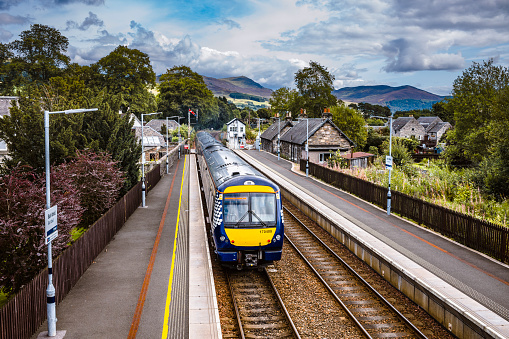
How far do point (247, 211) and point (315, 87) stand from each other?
259ft

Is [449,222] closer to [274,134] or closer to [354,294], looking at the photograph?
[354,294]

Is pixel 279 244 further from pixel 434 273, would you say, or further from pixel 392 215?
pixel 392 215

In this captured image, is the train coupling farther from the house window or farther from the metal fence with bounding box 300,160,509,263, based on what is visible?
the house window

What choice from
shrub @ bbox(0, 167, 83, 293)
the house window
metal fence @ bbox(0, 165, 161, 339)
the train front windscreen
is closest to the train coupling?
the train front windscreen

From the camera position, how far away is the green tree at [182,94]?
3595 inches

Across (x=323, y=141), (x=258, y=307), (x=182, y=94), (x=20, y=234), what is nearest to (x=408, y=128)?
(x=182, y=94)

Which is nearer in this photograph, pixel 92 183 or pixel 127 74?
pixel 92 183

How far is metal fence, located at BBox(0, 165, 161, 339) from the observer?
27.2ft

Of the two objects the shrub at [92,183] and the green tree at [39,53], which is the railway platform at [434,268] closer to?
the shrub at [92,183]

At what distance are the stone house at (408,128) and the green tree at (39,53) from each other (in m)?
72.0

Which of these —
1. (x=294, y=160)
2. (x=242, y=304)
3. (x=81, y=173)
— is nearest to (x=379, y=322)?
(x=242, y=304)

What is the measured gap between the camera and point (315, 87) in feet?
290

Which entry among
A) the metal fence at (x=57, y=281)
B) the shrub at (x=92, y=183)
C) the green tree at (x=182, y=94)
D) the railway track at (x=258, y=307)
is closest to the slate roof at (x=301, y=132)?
the shrub at (x=92, y=183)

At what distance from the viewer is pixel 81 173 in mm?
19031
